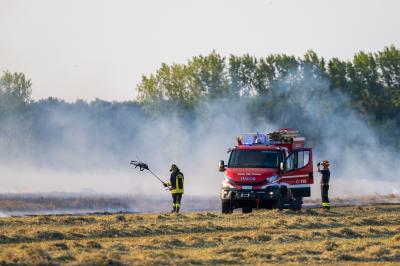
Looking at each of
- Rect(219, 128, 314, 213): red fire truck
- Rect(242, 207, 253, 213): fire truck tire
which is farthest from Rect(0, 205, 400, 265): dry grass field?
Rect(242, 207, 253, 213): fire truck tire

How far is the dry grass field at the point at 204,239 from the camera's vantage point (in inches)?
1019

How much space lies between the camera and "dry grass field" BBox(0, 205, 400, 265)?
25875 millimetres

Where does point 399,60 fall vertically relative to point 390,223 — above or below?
above

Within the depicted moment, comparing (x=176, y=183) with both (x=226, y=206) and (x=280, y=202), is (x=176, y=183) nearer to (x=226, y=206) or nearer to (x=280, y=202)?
(x=226, y=206)

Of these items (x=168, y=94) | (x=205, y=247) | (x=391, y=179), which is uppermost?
(x=168, y=94)

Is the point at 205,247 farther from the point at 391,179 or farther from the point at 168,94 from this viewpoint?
A: the point at 168,94

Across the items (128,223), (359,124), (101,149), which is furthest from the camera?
(101,149)

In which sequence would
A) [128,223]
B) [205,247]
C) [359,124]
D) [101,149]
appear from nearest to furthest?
[205,247]
[128,223]
[359,124]
[101,149]

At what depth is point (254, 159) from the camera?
4212 centimetres

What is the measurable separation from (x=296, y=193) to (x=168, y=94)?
2301 inches

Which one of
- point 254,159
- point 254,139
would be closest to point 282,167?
point 254,159

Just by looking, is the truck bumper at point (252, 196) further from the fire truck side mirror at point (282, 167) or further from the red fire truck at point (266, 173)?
the fire truck side mirror at point (282, 167)

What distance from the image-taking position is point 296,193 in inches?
1751

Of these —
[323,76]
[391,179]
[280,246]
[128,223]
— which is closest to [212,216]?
[128,223]
